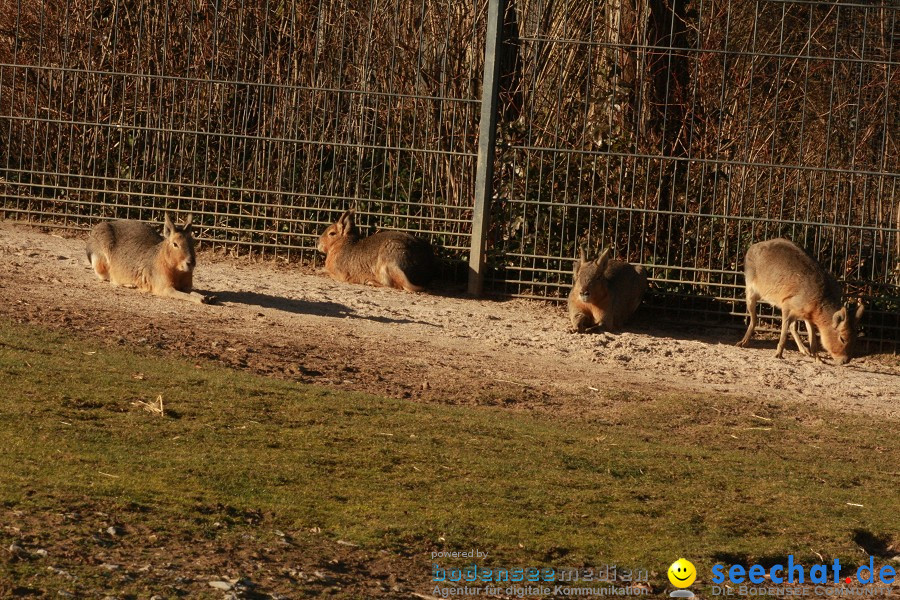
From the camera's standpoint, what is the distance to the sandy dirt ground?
9.00 m

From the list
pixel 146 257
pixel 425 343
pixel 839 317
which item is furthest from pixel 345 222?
pixel 839 317

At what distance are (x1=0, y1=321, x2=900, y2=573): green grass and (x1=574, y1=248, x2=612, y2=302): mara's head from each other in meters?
2.47

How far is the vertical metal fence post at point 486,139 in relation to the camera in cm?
1234

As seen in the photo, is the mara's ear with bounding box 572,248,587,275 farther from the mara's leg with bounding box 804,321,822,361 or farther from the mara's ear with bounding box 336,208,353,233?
the mara's ear with bounding box 336,208,353,233

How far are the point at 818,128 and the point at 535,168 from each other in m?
3.33

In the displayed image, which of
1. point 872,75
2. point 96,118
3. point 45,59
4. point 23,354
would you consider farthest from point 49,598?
point 872,75

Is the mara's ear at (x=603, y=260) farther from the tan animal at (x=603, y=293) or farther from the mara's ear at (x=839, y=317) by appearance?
the mara's ear at (x=839, y=317)

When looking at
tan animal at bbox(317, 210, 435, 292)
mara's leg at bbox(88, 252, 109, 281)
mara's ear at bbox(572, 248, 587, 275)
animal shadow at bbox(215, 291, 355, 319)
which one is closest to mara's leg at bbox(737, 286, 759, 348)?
mara's ear at bbox(572, 248, 587, 275)

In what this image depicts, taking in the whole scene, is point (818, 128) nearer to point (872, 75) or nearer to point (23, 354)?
point (872, 75)

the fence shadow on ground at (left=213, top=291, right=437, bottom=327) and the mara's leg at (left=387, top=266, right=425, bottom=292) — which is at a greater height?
the mara's leg at (left=387, top=266, right=425, bottom=292)

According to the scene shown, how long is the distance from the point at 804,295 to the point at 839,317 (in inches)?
15.3

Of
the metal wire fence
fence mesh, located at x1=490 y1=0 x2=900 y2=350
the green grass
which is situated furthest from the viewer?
the metal wire fence

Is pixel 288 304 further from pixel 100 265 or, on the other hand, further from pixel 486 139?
pixel 486 139

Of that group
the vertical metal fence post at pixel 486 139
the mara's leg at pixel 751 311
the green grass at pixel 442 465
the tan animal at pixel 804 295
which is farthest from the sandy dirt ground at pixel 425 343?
the vertical metal fence post at pixel 486 139
